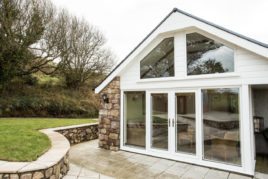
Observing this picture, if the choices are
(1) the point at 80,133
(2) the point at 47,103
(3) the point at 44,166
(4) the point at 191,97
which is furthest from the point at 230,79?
(2) the point at 47,103

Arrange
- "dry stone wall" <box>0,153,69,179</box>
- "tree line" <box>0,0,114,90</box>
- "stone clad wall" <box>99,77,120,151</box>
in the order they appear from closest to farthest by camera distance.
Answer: "dry stone wall" <box>0,153,69,179</box> → "stone clad wall" <box>99,77,120,151</box> → "tree line" <box>0,0,114,90</box>

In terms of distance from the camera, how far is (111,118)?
8.58 m

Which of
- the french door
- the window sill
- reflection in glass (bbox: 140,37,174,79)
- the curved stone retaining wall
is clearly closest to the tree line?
the curved stone retaining wall

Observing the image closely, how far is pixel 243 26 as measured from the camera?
17109 millimetres

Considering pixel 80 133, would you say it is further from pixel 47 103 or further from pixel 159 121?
pixel 47 103

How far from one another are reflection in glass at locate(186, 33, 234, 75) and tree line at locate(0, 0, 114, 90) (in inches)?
469

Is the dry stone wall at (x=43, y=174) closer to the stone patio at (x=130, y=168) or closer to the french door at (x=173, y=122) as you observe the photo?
the stone patio at (x=130, y=168)

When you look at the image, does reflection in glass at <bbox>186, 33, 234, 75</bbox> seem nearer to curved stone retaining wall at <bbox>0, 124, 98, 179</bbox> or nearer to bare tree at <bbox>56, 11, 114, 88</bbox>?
curved stone retaining wall at <bbox>0, 124, 98, 179</bbox>

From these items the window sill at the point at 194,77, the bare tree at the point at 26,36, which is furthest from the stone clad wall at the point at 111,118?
the bare tree at the point at 26,36

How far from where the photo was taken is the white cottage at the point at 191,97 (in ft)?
19.3

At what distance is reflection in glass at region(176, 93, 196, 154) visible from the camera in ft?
22.1

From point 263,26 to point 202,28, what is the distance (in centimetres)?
1233

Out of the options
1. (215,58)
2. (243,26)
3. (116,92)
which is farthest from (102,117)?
(243,26)

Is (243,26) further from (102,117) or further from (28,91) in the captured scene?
(28,91)
